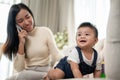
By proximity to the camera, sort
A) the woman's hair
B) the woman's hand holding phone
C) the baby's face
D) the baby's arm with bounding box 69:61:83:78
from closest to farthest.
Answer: the baby's arm with bounding box 69:61:83:78
the baby's face
the woman's hand holding phone
the woman's hair

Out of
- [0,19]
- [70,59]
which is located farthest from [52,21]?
[70,59]

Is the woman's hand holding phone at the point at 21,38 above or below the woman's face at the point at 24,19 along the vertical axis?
below

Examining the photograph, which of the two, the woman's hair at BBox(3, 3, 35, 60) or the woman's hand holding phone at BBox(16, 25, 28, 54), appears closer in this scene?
the woman's hand holding phone at BBox(16, 25, 28, 54)

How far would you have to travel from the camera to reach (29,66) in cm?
203

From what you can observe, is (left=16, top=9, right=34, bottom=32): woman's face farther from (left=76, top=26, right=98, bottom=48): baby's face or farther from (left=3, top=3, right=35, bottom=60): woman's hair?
(left=76, top=26, right=98, bottom=48): baby's face

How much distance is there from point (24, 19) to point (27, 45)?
229 mm

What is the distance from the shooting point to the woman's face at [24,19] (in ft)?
6.56

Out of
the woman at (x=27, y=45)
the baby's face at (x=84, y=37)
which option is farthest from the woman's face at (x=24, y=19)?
the baby's face at (x=84, y=37)

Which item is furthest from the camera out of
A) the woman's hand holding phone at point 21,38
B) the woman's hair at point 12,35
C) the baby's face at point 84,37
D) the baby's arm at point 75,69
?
the woman's hair at point 12,35

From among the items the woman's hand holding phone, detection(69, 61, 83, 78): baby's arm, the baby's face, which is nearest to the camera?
detection(69, 61, 83, 78): baby's arm

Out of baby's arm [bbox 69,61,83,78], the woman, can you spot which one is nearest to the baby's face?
baby's arm [bbox 69,61,83,78]

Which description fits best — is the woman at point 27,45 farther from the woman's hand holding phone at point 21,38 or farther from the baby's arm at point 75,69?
the baby's arm at point 75,69

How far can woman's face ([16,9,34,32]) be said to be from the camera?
200 centimetres

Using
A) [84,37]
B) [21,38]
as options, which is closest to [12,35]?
[21,38]
